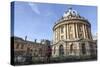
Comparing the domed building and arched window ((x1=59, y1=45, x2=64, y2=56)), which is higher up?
the domed building

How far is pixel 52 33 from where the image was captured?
3.70m

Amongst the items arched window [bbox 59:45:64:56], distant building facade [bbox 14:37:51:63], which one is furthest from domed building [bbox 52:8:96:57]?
distant building facade [bbox 14:37:51:63]

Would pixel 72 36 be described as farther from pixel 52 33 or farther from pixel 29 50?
pixel 29 50

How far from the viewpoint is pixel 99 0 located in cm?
410

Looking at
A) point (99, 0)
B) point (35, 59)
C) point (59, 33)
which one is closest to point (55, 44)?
point (59, 33)

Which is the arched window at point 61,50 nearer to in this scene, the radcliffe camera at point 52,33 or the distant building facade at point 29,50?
the radcliffe camera at point 52,33

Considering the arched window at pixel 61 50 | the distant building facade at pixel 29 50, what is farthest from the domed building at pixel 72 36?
the distant building facade at pixel 29 50

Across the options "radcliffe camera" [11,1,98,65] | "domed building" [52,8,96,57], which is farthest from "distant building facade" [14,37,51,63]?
"domed building" [52,8,96,57]

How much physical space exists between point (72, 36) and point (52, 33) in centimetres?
39

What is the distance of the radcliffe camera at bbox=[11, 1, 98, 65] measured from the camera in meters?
3.44

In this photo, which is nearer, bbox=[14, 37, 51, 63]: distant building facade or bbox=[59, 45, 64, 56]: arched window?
bbox=[14, 37, 51, 63]: distant building facade

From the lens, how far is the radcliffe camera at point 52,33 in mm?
3438

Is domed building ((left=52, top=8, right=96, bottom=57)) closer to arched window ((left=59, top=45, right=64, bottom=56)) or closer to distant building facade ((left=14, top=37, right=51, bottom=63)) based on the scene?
arched window ((left=59, top=45, right=64, bottom=56))

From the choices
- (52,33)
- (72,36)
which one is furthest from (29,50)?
(72,36)
